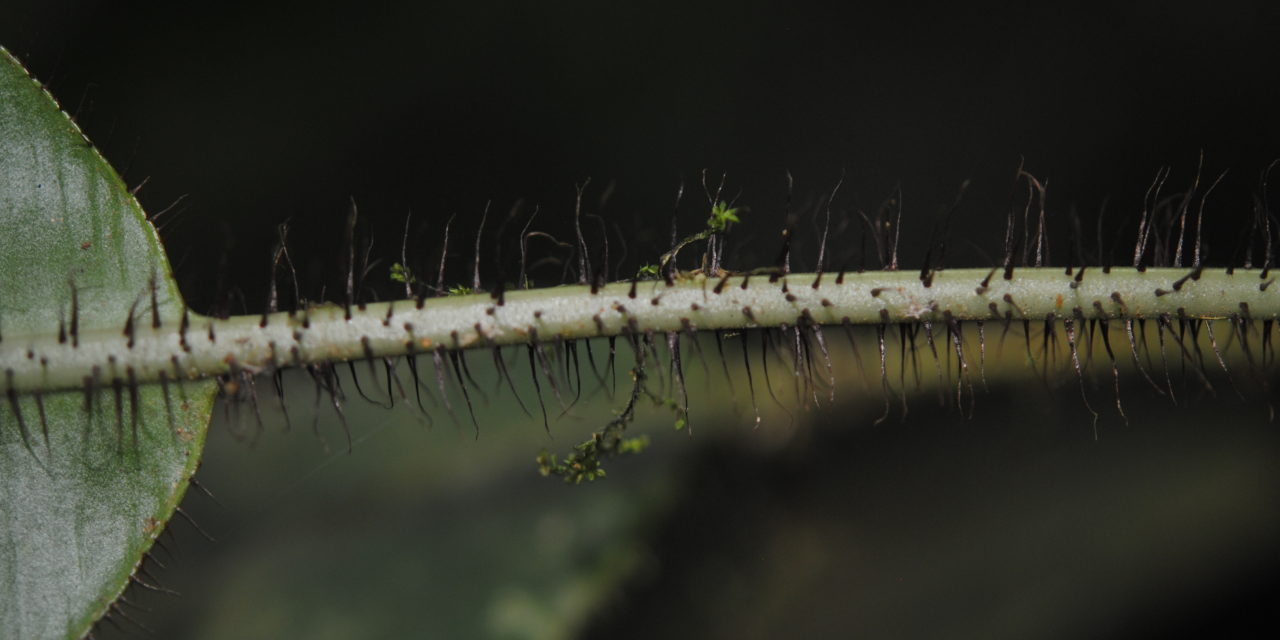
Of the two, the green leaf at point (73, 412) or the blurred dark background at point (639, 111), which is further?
the blurred dark background at point (639, 111)

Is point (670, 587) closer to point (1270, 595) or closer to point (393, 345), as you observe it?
point (393, 345)

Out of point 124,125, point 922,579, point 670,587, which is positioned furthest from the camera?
point 124,125

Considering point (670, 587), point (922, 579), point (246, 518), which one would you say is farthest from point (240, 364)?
point (922, 579)

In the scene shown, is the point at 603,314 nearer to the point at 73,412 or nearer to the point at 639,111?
the point at 73,412

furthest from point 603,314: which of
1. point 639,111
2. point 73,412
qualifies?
point 639,111

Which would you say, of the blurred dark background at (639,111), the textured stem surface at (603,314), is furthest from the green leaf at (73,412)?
the blurred dark background at (639,111)

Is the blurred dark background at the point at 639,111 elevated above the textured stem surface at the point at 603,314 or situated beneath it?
elevated above

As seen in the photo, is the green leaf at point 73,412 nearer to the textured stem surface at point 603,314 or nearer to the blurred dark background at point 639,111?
the textured stem surface at point 603,314

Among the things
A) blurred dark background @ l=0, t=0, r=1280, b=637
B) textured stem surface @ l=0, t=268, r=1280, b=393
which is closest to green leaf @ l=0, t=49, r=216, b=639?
textured stem surface @ l=0, t=268, r=1280, b=393
